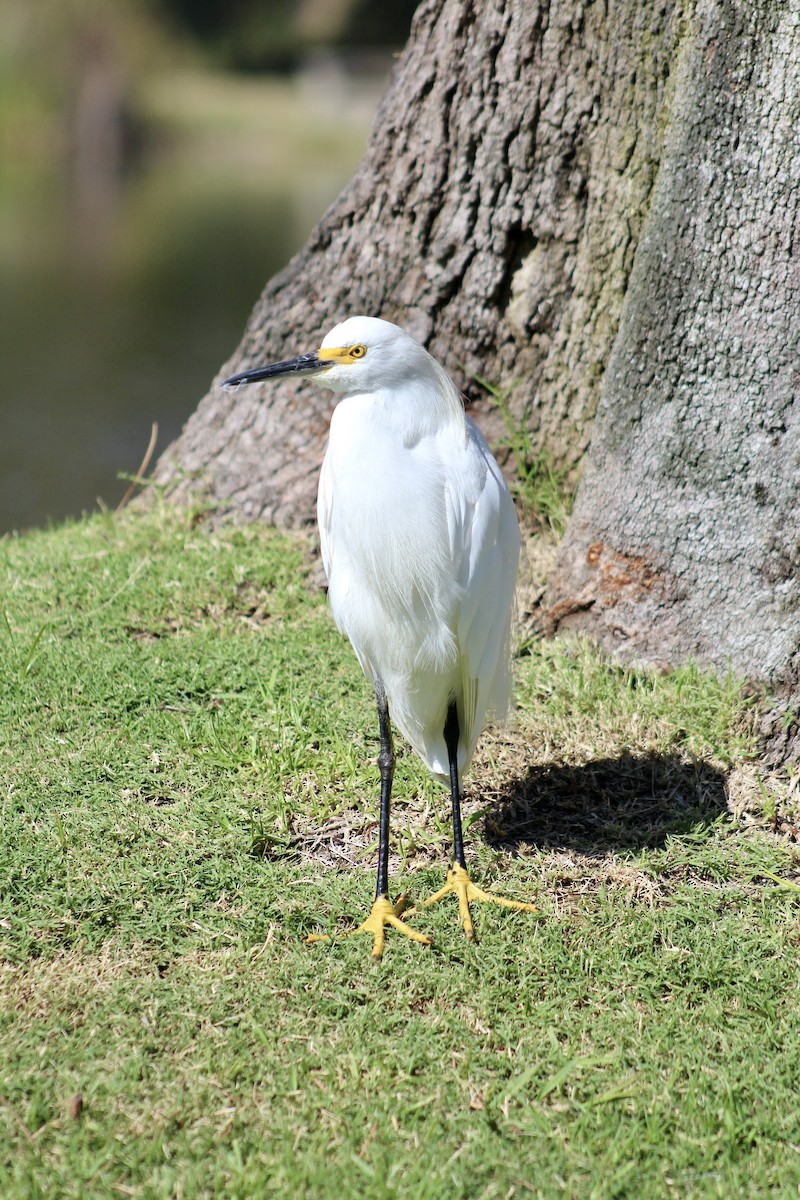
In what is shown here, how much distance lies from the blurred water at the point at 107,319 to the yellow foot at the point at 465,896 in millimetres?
5468

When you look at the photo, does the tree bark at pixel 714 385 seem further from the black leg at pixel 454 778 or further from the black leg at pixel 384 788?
the black leg at pixel 384 788

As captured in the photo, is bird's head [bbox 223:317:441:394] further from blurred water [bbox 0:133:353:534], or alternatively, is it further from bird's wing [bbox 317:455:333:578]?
blurred water [bbox 0:133:353:534]

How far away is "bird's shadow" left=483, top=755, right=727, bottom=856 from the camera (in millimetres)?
2715

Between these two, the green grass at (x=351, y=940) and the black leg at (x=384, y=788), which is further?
the black leg at (x=384, y=788)

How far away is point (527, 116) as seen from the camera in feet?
11.9

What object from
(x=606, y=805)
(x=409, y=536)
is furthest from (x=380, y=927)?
(x=409, y=536)

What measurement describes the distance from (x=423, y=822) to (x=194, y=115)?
27064mm

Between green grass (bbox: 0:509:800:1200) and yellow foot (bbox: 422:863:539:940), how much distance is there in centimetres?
4

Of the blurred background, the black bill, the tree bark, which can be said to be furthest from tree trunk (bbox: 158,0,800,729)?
the blurred background

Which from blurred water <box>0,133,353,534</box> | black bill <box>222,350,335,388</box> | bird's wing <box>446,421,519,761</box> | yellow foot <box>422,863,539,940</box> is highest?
black bill <box>222,350,335,388</box>

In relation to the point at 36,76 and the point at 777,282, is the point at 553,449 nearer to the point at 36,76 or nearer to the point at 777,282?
the point at 777,282

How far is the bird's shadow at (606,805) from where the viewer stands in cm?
271

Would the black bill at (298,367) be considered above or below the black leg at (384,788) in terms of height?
above

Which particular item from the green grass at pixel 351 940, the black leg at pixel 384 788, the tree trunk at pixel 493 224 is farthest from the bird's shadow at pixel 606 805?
the tree trunk at pixel 493 224
